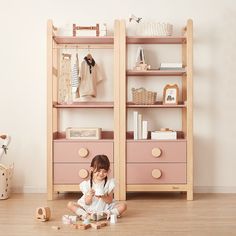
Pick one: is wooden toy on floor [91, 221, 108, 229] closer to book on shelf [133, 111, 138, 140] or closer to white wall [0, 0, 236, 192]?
book on shelf [133, 111, 138, 140]

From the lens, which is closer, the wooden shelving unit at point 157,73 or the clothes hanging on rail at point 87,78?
the wooden shelving unit at point 157,73

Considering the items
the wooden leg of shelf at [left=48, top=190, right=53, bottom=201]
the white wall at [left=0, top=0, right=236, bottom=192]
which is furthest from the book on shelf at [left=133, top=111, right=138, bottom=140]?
the wooden leg of shelf at [left=48, top=190, right=53, bottom=201]

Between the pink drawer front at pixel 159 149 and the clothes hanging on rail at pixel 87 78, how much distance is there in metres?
0.62

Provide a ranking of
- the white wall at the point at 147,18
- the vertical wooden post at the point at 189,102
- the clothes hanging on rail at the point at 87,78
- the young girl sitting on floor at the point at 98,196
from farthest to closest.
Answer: the white wall at the point at 147,18 → the clothes hanging on rail at the point at 87,78 → the vertical wooden post at the point at 189,102 → the young girl sitting on floor at the point at 98,196

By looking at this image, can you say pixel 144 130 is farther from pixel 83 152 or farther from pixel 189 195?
pixel 189 195

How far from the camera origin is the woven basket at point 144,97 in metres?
4.03

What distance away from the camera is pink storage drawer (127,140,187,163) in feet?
13.1

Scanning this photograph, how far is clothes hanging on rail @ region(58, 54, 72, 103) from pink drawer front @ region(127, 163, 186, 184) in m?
0.89

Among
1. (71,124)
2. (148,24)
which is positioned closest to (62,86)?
(71,124)

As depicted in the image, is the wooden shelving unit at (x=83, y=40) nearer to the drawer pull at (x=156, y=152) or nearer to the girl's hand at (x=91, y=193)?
the drawer pull at (x=156, y=152)

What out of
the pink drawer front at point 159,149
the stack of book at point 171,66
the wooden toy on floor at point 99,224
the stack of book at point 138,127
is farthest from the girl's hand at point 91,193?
the stack of book at point 171,66

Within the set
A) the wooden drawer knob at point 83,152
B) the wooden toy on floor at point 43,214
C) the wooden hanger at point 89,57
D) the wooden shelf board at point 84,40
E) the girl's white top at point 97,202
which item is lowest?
the wooden toy on floor at point 43,214

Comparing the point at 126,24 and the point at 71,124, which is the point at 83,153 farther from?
the point at 126,24

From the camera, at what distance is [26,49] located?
436cm
